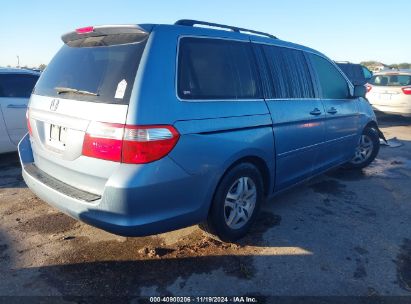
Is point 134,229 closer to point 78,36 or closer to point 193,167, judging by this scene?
point 193,167

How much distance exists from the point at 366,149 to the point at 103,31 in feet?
15.8

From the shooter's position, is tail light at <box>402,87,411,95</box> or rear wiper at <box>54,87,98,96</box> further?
tail light at <box>402,87,411,95</box>

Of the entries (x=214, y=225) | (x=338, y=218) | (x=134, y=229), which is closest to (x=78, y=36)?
(x=134, y=229)

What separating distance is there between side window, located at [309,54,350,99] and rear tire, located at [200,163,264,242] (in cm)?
183

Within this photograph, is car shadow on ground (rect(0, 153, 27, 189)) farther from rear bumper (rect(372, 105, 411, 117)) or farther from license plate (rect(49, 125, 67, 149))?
rear bumper (rect(372, 105, 411, 117))

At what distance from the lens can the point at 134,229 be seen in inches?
98.3

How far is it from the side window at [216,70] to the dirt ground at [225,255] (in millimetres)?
1429

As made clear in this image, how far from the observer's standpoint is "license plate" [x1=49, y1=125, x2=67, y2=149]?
9.04 ft

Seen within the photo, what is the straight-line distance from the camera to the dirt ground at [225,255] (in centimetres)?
274

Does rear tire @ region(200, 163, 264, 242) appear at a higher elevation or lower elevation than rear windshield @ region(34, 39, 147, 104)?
lower

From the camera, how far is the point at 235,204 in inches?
130

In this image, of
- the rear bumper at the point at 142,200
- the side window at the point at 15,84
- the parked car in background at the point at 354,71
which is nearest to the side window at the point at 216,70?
the rear bumper at the point at 142,200

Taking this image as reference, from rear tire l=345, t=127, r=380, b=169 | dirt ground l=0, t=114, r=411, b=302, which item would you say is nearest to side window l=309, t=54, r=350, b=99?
rear tire l=345, t=127, r=380, b=169

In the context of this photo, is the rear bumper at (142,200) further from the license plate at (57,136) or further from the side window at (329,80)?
the side window at (329,80)
